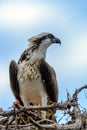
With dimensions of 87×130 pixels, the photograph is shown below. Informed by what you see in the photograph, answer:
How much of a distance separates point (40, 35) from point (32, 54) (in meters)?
0.58

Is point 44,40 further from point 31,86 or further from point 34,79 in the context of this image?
point 31,86

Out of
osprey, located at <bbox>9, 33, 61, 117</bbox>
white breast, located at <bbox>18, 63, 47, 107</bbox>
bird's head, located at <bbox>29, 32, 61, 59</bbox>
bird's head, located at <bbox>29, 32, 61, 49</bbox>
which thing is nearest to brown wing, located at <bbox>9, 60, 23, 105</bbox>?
osprey, located at <bbox>9, 33, 61, 117</bbox>

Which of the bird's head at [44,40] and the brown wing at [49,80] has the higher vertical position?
the bird's head at [44,40]

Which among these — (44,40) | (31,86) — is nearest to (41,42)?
(44,40)

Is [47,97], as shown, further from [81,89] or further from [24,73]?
[81,89]

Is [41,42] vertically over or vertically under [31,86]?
over

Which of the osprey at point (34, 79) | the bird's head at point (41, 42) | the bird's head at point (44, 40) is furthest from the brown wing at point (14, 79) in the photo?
the bird's head at point (44, 40)

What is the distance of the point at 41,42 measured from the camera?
35.1 feet

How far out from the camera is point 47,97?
404 inches

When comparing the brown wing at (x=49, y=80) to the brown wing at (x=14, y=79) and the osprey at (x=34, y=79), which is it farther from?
the brown wing at (x=14, y=79)

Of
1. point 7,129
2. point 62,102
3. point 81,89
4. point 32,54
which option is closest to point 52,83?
point 32,54

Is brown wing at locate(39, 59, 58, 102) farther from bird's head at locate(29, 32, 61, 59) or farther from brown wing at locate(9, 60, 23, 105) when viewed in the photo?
brown wing at locate(9, 60, 23, 105)

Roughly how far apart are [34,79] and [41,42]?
1024 mm

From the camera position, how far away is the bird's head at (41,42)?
1055 cm
